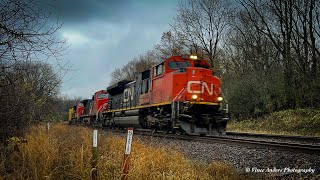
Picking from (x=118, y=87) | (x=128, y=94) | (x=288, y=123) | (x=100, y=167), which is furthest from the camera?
(x=118, y=87)

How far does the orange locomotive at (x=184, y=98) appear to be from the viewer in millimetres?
11641

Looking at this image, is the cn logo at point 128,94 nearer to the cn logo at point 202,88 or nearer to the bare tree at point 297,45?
the cn logo at point 202,88

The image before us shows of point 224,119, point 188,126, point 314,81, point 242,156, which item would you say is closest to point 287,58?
point 314,81

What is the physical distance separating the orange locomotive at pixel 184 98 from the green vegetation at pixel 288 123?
16.9 feet

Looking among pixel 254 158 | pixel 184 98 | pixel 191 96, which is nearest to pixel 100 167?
pixel 254 158

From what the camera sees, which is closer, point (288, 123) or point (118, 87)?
point (288, 123)

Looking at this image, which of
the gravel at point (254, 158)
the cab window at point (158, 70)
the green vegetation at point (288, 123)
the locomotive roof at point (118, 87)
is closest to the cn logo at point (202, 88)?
the cab window at point (158, 70)

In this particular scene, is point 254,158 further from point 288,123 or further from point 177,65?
point 288,123

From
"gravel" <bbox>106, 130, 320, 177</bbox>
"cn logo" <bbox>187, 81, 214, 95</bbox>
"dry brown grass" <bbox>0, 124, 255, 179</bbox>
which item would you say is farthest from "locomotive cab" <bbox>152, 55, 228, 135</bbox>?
"dry brown grass" <bbox>0, 124, 255, 179</bbox>

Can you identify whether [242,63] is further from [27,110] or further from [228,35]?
[27,110]

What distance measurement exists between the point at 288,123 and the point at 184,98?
8.22 meters

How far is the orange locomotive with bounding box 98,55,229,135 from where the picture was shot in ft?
38.2

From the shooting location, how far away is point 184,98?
1188 centimetres

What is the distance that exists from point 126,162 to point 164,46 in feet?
106
